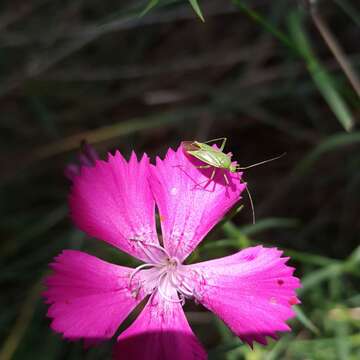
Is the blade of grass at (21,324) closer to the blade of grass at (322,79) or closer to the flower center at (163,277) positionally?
the flower center at (163,277)

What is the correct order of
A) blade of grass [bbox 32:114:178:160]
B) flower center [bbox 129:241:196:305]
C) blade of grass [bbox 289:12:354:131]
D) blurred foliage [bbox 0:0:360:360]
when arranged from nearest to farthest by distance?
flower center [bbox 129:241:196:305] → blade of grass [bbox 289:12:354:131] → blurred foliage [bbox 0:0:360:360] → blade of grass [bbox 32:114:178:160]

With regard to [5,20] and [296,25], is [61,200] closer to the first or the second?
[5,20]

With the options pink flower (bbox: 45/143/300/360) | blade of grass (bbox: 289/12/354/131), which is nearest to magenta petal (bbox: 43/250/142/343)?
pink flower (bbox: 45/143/300/360)

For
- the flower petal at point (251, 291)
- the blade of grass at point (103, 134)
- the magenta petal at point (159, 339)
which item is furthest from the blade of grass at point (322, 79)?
Result: the magenta petal at point (159, 339)

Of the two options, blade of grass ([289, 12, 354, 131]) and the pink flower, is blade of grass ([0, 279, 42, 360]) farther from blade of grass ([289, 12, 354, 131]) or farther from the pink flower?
blade of grass ([289, 12, 354, 131])

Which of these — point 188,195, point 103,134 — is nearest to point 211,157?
point 188,195

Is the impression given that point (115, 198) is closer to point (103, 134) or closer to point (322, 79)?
point (322, 79)
